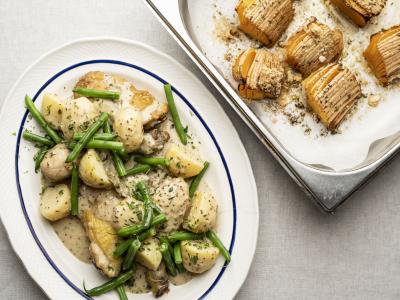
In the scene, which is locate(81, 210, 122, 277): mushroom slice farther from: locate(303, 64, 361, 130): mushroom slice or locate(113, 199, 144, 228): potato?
locate(303, 64, 361, 130): mushroom slice

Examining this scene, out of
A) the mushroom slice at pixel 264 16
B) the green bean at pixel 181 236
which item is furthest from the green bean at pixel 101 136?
the mushroom slice at pixel 264 16

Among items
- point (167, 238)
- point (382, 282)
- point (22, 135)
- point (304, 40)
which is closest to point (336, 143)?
point (304, 40)

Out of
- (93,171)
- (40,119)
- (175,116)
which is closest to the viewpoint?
(93,171)

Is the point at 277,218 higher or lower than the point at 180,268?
lower

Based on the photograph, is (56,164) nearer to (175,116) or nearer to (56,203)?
(56,203)

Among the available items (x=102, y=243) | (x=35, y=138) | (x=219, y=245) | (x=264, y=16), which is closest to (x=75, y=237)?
(x=102, y=243)

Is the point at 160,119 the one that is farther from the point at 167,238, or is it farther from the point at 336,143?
the point at 336,143

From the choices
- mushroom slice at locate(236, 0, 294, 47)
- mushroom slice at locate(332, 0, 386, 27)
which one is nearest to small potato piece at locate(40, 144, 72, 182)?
mushroom slice at locate(236, 0, 294, 47)
